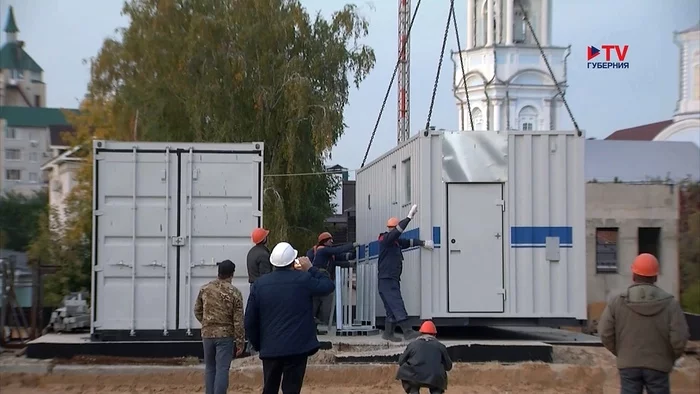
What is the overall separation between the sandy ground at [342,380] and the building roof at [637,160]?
2460 centimetres

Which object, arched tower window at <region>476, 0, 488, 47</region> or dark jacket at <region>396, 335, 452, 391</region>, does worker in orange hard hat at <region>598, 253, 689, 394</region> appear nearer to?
dark jacket at <region>396, 335, 452, 391</region>

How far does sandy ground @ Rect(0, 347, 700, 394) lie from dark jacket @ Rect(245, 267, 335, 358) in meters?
4.10

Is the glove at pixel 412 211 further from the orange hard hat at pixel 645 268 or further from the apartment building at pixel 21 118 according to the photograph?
the apartment building at pixel 21 118

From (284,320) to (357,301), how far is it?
26.9 ft

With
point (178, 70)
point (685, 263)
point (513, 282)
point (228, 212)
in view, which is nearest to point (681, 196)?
point (685, 263)

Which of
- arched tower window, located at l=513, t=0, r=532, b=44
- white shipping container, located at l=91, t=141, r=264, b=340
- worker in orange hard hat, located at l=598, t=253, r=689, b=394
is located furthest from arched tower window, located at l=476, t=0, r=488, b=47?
worker in orange hard hat, located at l=598, t=253, r=689, b=394

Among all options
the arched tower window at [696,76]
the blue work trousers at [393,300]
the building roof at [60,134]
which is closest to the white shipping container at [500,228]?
the blue work trousers at [393,300]

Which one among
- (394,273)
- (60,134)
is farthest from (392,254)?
(60,134)

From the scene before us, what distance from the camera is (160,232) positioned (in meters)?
14.4

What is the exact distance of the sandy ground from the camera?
43.8 ft

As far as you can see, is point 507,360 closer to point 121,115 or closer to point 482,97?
point 121,115

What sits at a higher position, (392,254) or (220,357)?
(392,254)

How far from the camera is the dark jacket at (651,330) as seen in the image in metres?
8.52

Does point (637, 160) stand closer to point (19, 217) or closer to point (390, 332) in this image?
point (19, 217)
